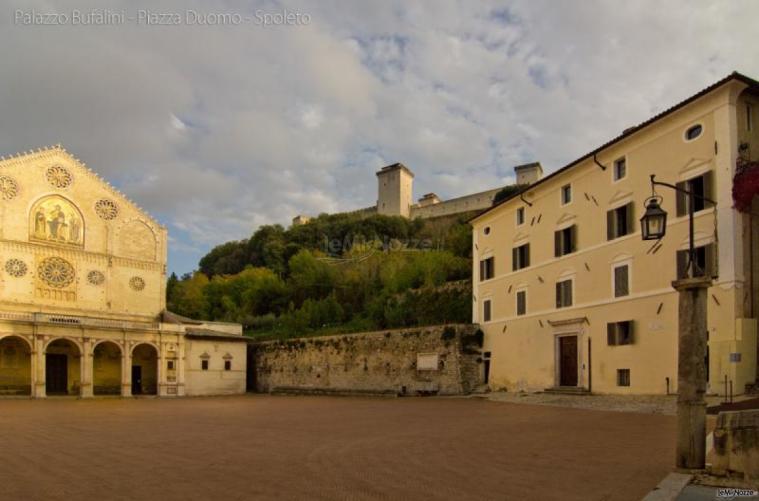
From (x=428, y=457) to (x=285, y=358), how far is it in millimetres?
35966

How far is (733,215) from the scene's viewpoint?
1936 cm

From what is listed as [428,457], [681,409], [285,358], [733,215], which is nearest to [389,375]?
[285,358]

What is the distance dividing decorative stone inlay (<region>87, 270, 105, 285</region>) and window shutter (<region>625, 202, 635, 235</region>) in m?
36.4

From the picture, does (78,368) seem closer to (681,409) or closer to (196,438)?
(196,438)

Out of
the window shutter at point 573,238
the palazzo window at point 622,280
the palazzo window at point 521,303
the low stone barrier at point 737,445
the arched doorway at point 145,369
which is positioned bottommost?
the arched doorway at point 145,369

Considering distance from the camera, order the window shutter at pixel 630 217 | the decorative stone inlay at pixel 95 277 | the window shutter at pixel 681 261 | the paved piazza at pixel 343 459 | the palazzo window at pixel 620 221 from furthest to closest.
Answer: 1. the decorative stone inlay at pixel 95 277
2. the palazzo window at pixel 620 221
3. the window shutter at pixel 630 217
4. the window shutter at pixel 681 261
5. the paved piazza at pixel 343 459

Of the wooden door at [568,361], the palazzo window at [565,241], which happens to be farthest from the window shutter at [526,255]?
the wooden door at [568,361]

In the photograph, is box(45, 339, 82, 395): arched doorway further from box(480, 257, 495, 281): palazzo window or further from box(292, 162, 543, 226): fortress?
box(292, 162, 543, 226): fortress

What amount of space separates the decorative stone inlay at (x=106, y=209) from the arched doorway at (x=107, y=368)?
953cm

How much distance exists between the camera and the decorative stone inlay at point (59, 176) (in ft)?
141

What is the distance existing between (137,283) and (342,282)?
784 inches

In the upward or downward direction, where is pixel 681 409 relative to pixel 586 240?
downward

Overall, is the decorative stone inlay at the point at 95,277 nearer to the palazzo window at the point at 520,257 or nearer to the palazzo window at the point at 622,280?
the palazzo window at the point at 520,257

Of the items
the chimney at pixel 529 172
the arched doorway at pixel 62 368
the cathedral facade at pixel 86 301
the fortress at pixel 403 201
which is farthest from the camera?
the fortress at pixel 403 201
